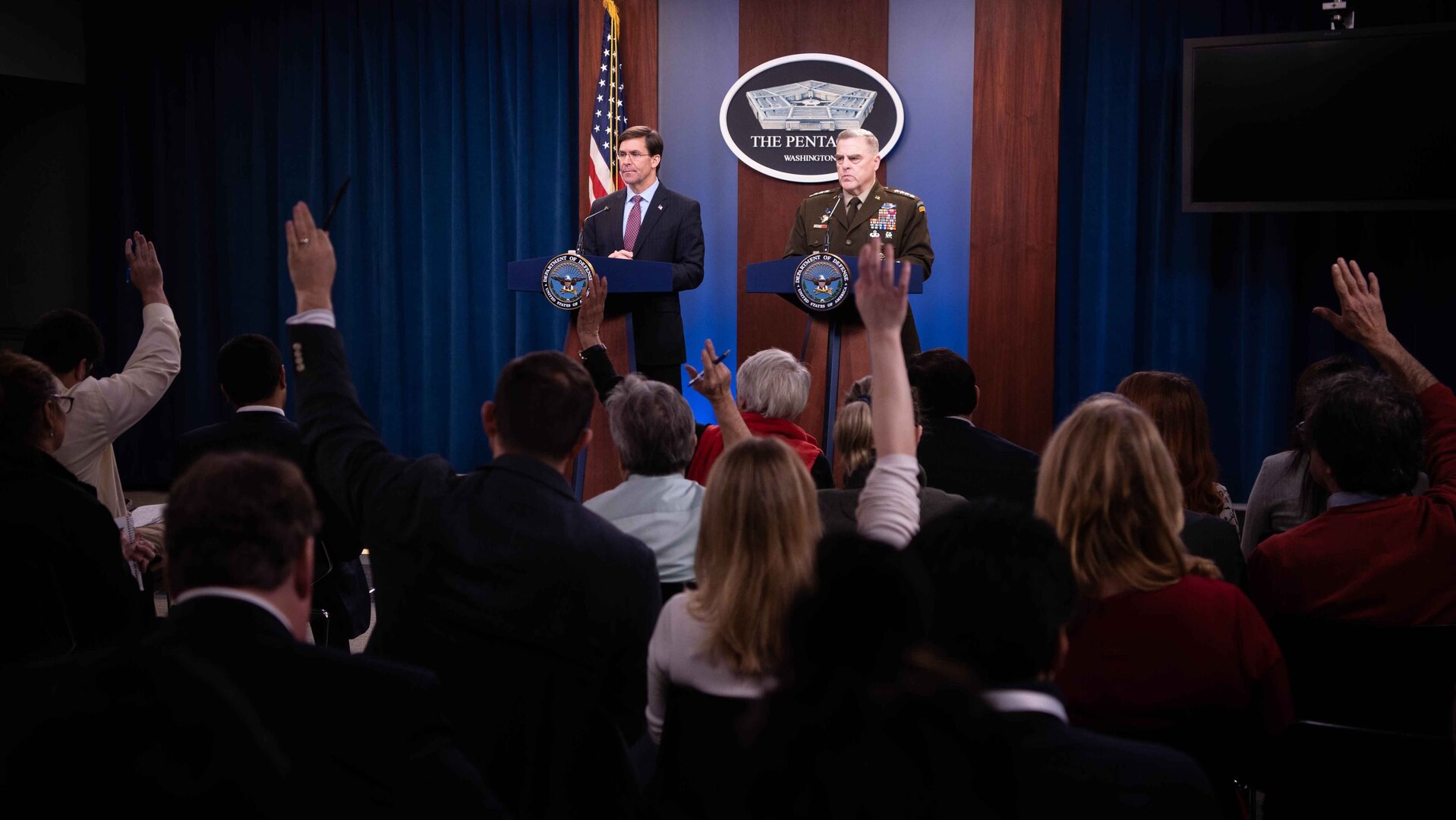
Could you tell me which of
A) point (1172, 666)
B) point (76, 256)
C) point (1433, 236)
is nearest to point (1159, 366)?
point (1433, 236)

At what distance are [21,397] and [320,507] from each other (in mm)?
942

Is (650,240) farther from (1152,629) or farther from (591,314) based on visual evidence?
(1152,629)

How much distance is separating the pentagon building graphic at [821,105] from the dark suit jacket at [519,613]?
476 cm

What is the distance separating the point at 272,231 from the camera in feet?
23.1

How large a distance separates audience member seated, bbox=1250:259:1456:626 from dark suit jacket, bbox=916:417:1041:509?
72cm

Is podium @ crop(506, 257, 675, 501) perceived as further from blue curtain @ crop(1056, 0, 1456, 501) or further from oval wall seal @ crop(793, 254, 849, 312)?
blue curtain @ crop(1056, 0, 1456, 501)

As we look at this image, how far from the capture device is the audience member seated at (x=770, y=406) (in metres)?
3.07

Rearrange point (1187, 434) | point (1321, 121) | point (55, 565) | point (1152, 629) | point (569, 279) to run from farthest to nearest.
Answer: point (1321, 121), point (569, 279), point (1187, 434), point (55, 565), point (1152, 629)

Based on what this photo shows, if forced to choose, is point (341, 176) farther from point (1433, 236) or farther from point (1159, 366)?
point (1433, 236)

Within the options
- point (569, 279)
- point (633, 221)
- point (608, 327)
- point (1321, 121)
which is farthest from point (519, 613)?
point (1321, 121)

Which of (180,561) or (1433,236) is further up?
(1433,236)

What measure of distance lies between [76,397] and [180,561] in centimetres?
198

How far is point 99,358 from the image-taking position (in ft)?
9.37

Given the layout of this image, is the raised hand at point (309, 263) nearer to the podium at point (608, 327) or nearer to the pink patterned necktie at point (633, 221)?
the podium at point (608, 327)
